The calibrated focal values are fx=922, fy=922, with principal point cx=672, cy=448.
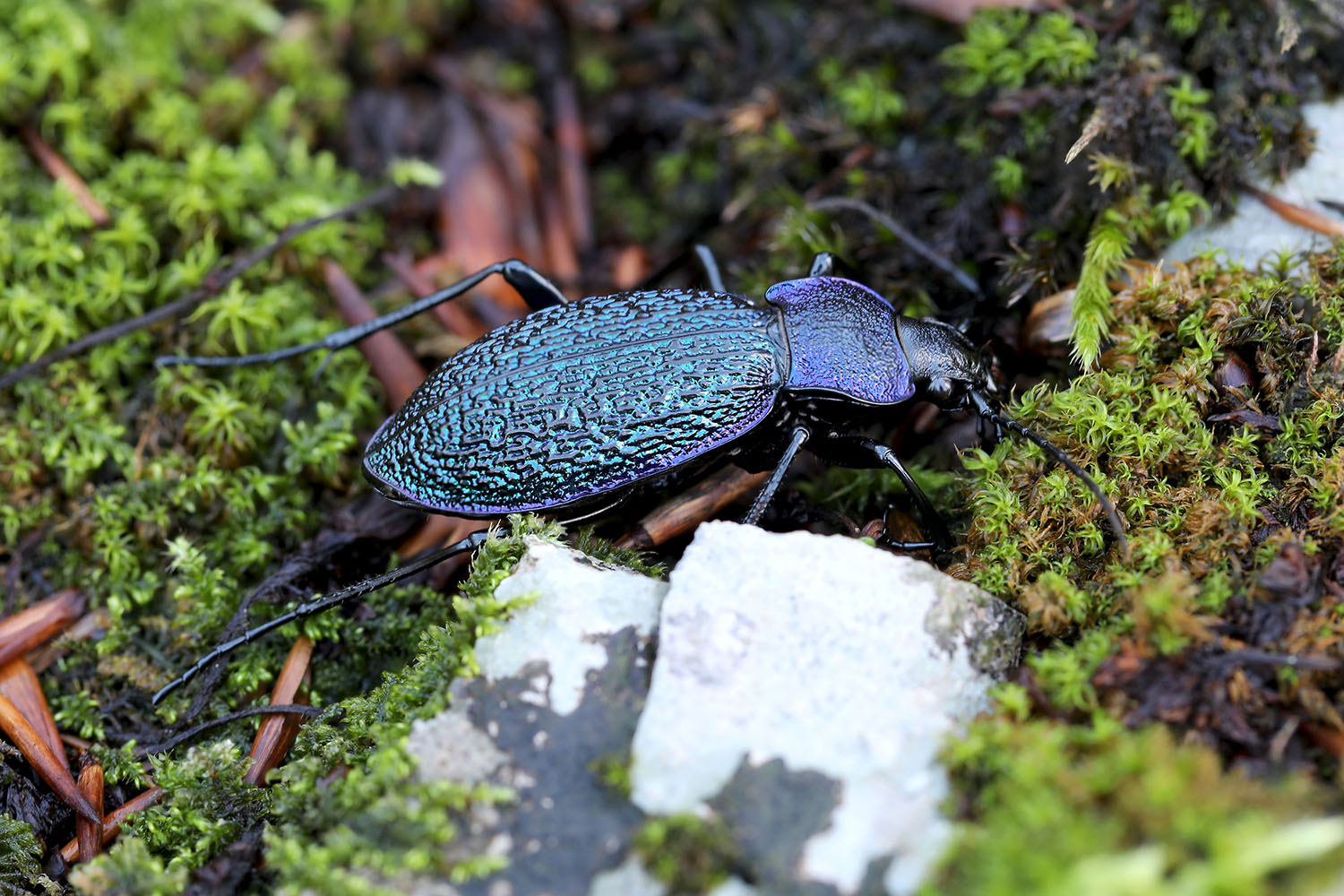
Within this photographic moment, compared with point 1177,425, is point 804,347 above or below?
above

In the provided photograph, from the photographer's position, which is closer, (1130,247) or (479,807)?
(479,807)

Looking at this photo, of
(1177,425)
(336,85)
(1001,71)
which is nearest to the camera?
(1177,425)

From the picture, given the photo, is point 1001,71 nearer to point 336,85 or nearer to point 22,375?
point 336,85

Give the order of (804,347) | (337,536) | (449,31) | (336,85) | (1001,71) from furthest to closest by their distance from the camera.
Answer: (449,31)
(336,85)
(1001,71)
(337,536)
(804,347)

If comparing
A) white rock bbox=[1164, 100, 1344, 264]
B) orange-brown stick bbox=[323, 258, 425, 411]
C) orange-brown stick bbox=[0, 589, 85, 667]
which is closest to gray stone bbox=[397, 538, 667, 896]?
orange-brown stick bbox=[323, 258, 425, 411]

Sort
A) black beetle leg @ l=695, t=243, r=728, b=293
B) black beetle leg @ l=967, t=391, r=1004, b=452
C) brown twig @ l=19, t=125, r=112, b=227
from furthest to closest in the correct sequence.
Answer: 1. brown twig @ l=19, t=125, r=112, b=227
2. black beetle leg @ l=695, t=243, r=728, b=293
3. black beetle leg @ l=967, t=391, r=1004, b=452

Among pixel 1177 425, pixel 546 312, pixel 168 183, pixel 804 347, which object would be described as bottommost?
pixel 1177 425

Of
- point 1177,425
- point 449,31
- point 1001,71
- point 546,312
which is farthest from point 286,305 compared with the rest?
point 1177,425

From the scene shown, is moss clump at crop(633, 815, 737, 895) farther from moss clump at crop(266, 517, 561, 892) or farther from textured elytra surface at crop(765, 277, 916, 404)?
textured elytra surface at crop(765, 277, 916, 404)
